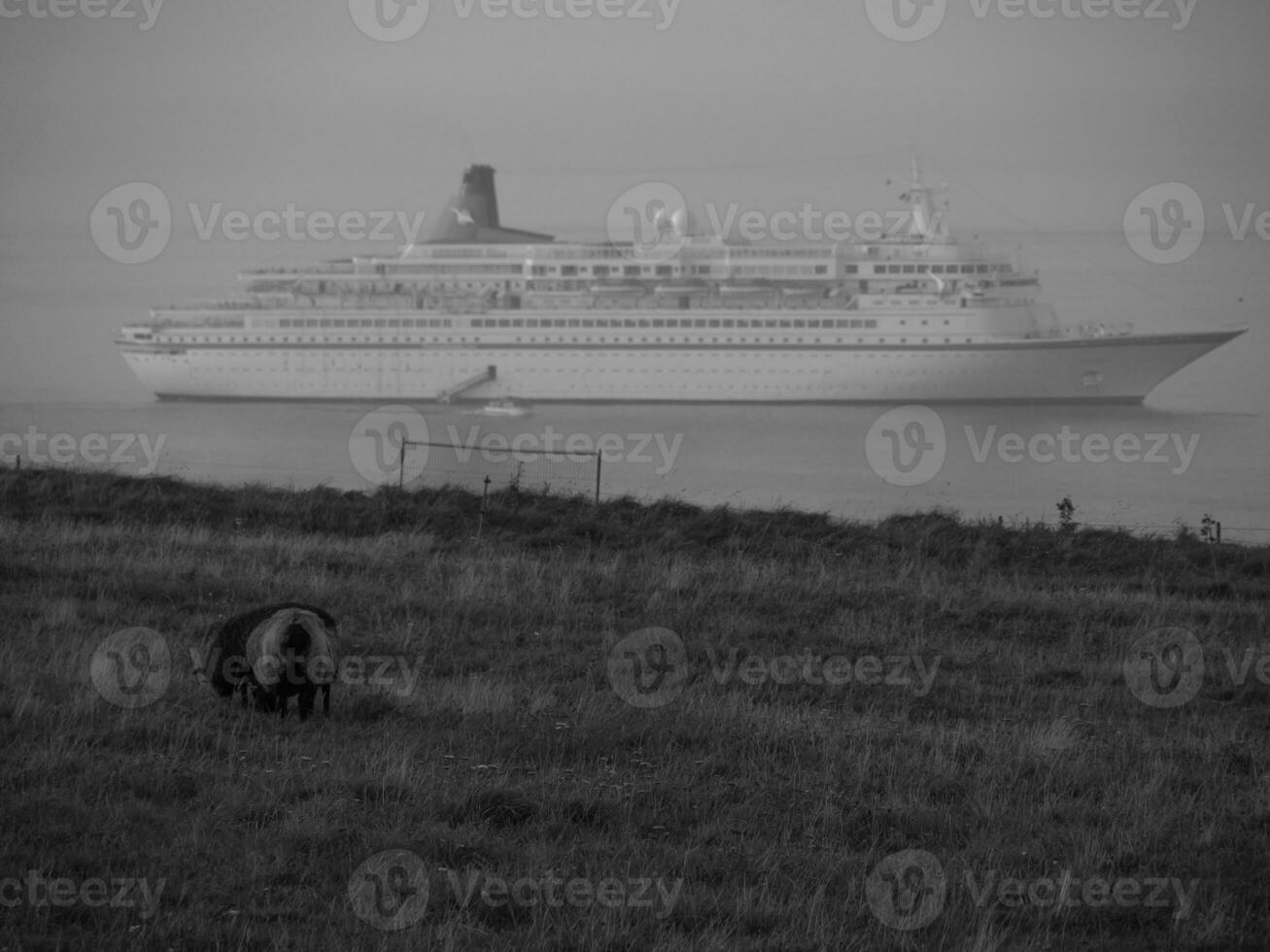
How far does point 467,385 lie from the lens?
60.2m

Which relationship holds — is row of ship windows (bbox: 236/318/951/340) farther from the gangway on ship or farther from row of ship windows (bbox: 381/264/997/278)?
row of ship windows (bbox: 381/264/997/278)

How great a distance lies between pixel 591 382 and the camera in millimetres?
58094

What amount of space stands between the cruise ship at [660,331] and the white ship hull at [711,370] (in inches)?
3.0

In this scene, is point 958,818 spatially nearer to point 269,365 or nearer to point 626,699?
point 626,699

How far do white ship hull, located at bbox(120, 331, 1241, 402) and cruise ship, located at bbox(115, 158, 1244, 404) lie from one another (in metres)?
0.08

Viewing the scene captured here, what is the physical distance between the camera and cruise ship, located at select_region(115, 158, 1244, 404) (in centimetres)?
5716

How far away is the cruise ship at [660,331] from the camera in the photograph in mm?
57156

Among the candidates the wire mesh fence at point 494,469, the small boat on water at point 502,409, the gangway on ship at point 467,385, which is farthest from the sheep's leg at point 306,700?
the gangway on ship at point 467,385

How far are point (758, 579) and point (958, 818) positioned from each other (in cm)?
599

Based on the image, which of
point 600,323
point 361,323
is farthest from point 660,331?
point 361,323

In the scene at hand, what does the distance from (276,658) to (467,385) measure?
54667mm

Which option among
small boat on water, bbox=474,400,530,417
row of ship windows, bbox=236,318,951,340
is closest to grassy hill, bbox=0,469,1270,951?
small boat on water, bbox=474,400,530,417

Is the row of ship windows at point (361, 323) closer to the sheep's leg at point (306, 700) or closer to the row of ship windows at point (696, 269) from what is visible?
the row of ship windows at point (696, 269)

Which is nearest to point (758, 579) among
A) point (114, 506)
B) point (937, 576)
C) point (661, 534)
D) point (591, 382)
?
point (937, 576)
